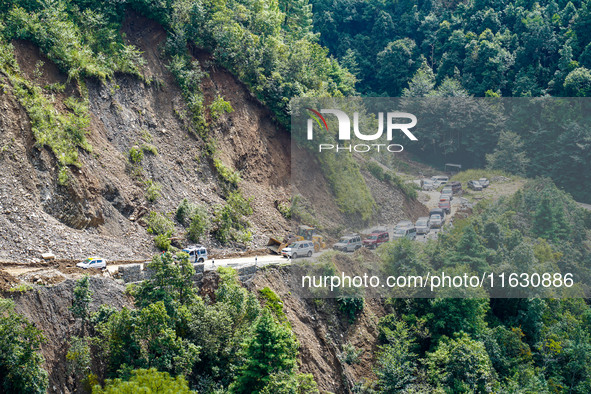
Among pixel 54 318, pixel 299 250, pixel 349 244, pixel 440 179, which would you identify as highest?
pixel 440 179

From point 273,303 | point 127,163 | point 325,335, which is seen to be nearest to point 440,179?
point 325,335

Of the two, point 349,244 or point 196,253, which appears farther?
point 349,244

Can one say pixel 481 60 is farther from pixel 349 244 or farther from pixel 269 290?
pixel 269 290

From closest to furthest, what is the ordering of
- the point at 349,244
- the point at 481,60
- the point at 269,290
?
the point at 269,290 → the point at 349,244 → the point at 481,60

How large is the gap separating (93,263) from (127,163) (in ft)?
23.5

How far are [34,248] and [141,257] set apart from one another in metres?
4.45

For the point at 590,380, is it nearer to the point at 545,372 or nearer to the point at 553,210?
the point at 545,372

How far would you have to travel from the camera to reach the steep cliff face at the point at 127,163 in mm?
26438

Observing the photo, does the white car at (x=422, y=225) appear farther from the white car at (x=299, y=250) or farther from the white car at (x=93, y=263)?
the white car at (x=93, y=263)

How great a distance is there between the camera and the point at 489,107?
49.0 metres

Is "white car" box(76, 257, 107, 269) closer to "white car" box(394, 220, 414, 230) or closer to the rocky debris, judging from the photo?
the rocky debris

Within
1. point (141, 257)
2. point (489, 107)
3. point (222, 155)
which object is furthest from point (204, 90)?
point (489, 107)

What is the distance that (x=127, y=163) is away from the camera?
3152 cm

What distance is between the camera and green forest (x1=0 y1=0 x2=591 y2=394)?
23672 mm
